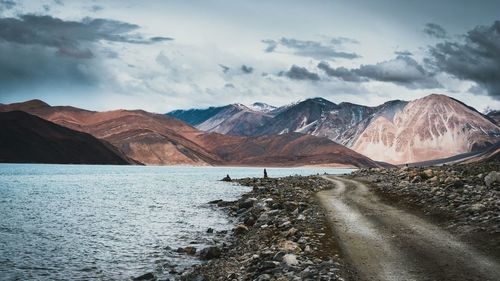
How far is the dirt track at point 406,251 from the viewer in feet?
51.4

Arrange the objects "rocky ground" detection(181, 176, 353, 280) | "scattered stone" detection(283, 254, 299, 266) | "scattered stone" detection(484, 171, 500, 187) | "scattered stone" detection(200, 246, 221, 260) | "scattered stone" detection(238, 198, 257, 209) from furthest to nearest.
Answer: "scattered stone" detection(238, 198, 257, 209) → "scattered stone" detection(484, 171, 500, 187) → "scattered stone" detection(200, 246, 221, 260) → "scattered stone" detection(283, 254, 299, 266) → "rocky ground" detection(181, 176, 353, 280)

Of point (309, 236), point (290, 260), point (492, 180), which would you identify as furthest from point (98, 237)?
point (492, 180)

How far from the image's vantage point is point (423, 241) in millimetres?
20672

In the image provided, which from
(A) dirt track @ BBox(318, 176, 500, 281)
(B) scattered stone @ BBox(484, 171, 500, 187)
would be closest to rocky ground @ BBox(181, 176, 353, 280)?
(A) dirt track @ BBox(318, 176, 500, 281)

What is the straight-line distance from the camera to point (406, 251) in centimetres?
1880

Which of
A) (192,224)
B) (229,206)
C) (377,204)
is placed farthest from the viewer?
(229,206)

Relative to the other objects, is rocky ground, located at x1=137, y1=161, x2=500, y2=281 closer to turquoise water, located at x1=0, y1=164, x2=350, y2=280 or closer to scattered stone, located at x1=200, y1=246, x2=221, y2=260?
scattered stone, located at x1=200, y1=246, x2=221, y2=260

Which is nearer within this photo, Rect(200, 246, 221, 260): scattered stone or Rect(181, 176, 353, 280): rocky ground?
Rect(181, 176, 353, 280): rocky ground

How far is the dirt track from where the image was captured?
15672mm

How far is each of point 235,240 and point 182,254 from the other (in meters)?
4.53

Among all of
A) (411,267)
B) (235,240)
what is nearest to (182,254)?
(235,240)

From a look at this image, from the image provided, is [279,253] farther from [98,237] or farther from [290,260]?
[98,237]

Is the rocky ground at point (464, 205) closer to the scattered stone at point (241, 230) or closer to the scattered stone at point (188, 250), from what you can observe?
the scattered stone at point (241, 230)

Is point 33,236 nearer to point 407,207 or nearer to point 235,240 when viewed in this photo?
point 235,240
